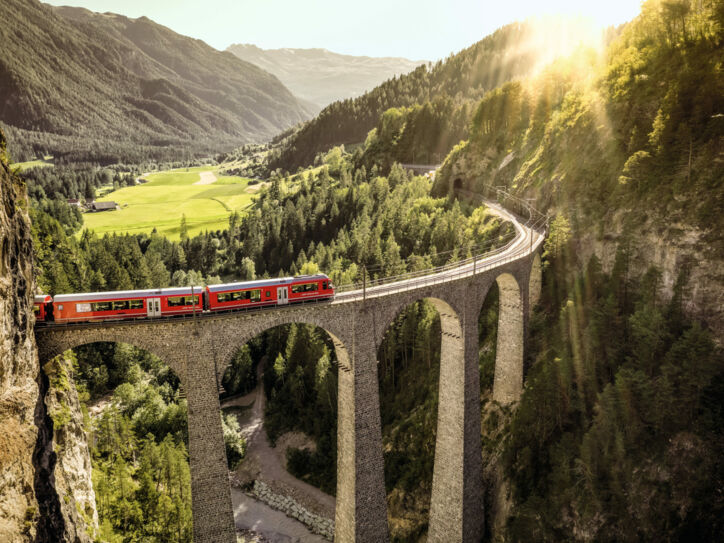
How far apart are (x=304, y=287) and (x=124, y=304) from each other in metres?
12.2

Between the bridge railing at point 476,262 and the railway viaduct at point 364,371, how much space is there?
38 cm

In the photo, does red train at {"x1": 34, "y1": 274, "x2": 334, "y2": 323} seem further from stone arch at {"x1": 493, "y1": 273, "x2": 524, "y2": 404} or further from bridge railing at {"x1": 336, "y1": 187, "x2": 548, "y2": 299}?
stone arch at {"x1": 493, "y1": 273, "x2": 524, "y2": 404}

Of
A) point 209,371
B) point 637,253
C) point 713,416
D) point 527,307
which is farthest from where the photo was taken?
point 527,307

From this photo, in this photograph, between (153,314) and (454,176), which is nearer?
(153,314)

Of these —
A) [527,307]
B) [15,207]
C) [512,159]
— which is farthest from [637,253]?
[15,207]

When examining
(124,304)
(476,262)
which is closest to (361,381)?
(124,304)

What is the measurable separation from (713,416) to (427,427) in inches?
1078

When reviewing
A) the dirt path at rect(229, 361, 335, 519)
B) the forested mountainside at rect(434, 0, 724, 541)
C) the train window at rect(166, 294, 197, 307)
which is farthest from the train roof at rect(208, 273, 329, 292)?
the dirt path at rect(229, 361, 335, 519)

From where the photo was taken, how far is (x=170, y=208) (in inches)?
6132

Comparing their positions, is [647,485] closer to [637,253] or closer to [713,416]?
[713,416]

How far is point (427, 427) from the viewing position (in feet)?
175

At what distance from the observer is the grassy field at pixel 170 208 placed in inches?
5172

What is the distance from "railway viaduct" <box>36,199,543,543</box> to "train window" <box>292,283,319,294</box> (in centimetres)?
178

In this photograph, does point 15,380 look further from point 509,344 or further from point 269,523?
point 509,344
